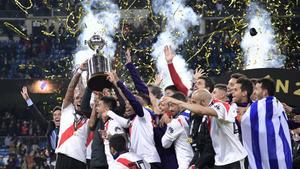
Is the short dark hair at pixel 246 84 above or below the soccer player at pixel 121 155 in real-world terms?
above

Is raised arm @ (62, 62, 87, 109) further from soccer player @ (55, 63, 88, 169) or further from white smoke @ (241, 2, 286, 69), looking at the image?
white smoke @ (241, 2, 286, 69)

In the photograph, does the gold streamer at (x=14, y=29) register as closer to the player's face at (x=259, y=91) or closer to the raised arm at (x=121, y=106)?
the raised arm at (x=121, y=106)

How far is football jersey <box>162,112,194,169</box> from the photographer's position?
1366 cm

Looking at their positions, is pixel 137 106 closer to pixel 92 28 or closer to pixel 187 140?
pixel 187 140

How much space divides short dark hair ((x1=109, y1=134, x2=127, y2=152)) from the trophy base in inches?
35.6

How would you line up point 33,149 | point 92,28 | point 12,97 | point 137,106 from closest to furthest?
point 137,106
point 92,28
point 33,149
point 12,97

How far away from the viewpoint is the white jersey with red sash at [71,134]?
14789mm

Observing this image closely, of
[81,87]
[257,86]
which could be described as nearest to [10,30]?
[81,87]

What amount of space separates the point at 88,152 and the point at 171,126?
195 cm

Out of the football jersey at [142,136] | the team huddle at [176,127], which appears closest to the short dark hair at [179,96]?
the team huddle at [176,127]

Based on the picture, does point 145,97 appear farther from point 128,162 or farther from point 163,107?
point 128,162

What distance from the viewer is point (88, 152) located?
49.6ft

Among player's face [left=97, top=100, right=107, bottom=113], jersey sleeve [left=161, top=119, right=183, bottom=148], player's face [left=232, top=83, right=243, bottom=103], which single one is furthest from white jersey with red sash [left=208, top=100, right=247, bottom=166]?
player's face [left=97, top=100, right=107, bottom=113]

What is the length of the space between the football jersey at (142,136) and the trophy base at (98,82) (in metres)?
0.40
